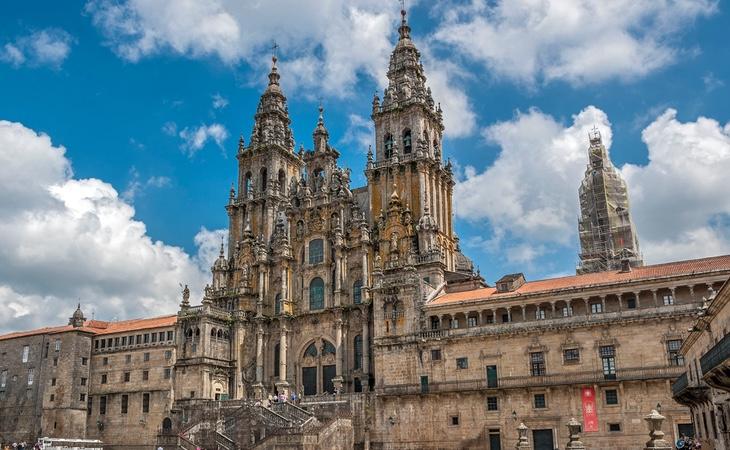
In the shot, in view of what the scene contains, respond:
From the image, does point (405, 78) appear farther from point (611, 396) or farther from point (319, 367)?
point (611, 396)

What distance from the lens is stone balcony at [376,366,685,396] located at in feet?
142

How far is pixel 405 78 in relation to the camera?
69812 mm

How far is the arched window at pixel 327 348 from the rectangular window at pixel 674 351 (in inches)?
1152

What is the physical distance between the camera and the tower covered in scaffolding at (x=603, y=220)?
2790 inches

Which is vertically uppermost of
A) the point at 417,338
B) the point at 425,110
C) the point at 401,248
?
the point at 425,110

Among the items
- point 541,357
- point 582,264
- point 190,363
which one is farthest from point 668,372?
point 190,363

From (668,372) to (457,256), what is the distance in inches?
1094

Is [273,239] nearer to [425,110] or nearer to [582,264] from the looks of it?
[425,110]

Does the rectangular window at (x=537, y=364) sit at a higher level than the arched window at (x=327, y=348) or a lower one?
lower

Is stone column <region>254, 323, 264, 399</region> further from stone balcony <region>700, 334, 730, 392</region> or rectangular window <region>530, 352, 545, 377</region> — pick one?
stone balcony <region>700, 334, 730, 392</region>

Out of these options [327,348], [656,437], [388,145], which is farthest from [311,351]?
[656,437]

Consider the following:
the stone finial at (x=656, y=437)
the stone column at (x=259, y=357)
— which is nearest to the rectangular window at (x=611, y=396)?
the stone finial at (x=656, y=437)

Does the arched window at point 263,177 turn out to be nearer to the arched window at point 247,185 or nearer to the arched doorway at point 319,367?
the arched window at point 247,185

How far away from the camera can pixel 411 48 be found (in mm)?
71875
